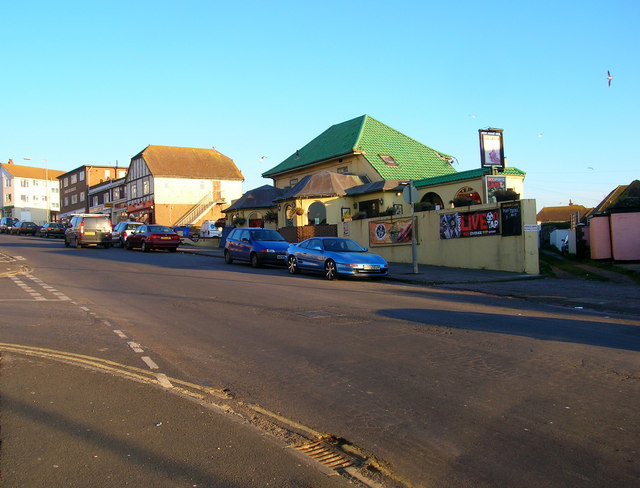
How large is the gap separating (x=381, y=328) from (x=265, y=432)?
492 cm

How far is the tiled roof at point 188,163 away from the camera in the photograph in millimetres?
63641

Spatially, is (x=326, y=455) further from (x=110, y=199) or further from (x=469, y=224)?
(x=110, y=199)

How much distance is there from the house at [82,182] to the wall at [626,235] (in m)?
72.8

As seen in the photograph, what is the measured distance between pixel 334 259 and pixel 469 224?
5937 millimetres

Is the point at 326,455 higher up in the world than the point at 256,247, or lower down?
lower down

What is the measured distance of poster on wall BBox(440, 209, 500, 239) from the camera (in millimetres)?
20312

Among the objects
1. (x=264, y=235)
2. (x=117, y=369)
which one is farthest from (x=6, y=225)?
(x=117, y=369)

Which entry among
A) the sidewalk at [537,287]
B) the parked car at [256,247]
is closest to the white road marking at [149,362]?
the sidewalk at [537,287]

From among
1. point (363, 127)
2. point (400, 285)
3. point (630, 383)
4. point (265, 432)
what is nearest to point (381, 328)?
point (630, 383)

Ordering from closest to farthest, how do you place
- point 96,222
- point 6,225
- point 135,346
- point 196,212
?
point 135,346 < point 96,222 < point 196,212 < point 6,225

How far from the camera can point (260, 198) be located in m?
41.2

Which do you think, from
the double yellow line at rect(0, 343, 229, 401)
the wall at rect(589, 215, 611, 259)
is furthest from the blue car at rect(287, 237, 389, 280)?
the wall at rect(589, 215, 611, 259)

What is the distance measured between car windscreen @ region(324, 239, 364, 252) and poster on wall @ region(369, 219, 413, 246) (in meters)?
4.45

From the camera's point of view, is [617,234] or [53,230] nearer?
[617,234]
